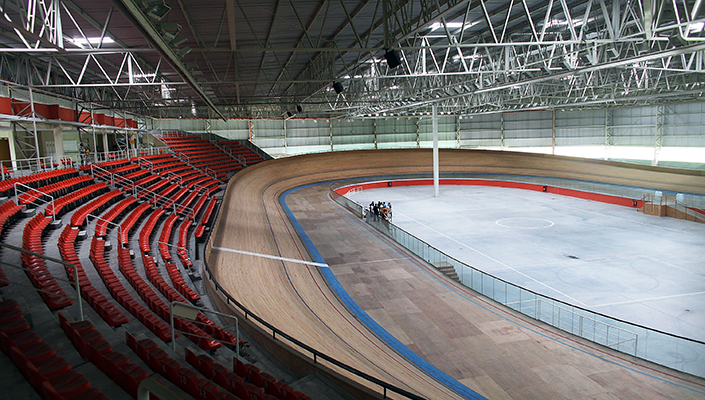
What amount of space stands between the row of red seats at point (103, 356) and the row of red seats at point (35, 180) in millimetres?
9717

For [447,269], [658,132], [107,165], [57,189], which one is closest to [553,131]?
[658,132]

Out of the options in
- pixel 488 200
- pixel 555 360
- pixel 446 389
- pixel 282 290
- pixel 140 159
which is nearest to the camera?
pixel 446 389

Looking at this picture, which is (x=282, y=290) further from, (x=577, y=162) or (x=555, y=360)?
(x=577, y=162)

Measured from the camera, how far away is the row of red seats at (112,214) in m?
12.1

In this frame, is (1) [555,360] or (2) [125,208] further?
(2) [125,208]

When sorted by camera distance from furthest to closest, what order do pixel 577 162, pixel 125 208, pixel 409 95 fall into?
pixel 577 162
pixel 409 95
pixel 125 208

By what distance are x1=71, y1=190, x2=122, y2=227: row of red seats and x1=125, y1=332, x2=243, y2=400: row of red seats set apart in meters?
8.48

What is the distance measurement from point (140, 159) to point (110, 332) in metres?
21.3

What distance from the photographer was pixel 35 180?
1404 centimetres

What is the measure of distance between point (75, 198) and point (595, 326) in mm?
16409

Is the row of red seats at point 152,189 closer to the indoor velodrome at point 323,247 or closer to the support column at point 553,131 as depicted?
the indoor velodrome at point 323,247

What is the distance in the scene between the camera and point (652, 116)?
136 feet

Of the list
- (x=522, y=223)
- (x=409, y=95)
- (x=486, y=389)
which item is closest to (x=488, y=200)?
(x=522, y=223)

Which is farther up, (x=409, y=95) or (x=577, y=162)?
(x=409, y=95)
